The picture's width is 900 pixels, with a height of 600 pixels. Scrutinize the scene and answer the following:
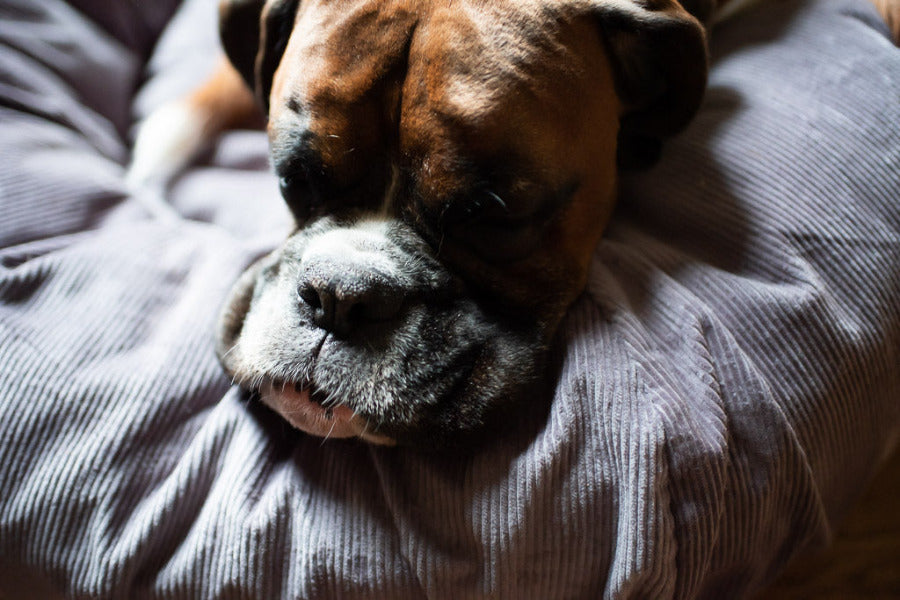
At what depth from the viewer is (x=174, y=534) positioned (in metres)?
0.93

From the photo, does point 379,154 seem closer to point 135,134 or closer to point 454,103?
point 454,103

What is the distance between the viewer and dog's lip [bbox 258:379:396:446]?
0.91 meters

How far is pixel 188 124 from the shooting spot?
5.18 feet

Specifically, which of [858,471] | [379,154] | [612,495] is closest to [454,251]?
[379,154]

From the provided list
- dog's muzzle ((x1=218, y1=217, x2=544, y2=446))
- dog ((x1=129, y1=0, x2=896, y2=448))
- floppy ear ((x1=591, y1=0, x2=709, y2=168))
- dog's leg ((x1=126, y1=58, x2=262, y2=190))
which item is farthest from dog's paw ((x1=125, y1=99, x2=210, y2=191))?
floppy ear ((x1=591, y1=0, x2=709, y2=168))

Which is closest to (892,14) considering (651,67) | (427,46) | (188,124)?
(651,67)

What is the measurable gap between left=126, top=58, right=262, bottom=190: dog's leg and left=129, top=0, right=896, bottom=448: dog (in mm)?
548

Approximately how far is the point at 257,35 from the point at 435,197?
2.37ft

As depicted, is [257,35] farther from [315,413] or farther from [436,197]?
[315,413]

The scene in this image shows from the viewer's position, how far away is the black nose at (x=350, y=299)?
0.91 m

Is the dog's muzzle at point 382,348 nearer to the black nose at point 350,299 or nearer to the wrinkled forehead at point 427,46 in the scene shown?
the black nose at point 350,299

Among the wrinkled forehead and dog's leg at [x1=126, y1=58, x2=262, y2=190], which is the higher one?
the wrinkled forehead

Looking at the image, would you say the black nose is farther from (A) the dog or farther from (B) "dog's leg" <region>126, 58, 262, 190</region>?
(B) "dog's leg" <region>126, 58, 262, 190</region>

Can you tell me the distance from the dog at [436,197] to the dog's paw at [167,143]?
543mm
